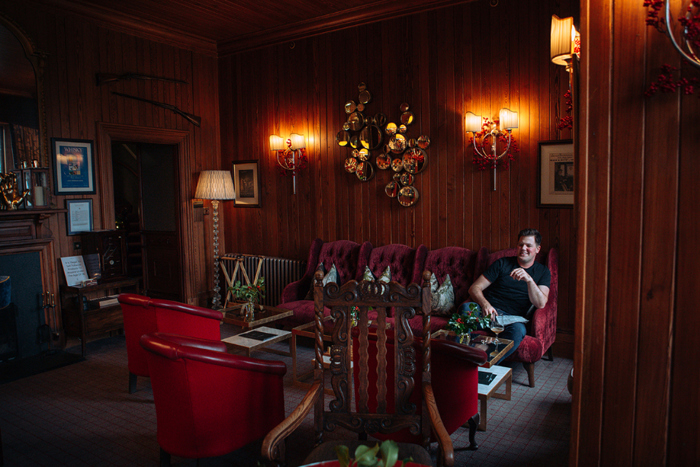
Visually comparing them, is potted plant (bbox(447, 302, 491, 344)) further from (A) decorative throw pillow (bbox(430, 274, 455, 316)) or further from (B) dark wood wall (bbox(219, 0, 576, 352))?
(B) dark wood wall (bbox(219, 0, 576, 352))

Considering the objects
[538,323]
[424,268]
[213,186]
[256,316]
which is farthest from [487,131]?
[213,186]

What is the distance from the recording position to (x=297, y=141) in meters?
5.89

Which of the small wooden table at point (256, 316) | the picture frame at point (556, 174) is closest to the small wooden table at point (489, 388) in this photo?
the picture frame at point (556, 174)

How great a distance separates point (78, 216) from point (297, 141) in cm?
259

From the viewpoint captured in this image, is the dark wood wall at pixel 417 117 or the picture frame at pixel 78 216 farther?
the picture frame at pixel 78 216

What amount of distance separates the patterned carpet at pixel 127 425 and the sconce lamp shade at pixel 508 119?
2204 mm

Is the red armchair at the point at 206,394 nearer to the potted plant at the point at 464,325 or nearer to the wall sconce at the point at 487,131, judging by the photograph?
the potted plant at the point at 464,325

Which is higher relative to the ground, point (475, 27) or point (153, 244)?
point (475, 27)

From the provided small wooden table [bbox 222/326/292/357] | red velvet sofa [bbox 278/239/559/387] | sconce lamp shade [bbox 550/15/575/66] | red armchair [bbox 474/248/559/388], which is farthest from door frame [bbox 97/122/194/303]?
sconce lamp shade [bbox 550/15/575/66]

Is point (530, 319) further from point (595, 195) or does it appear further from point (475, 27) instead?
point (475, 27)

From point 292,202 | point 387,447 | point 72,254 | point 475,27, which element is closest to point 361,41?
point 475,27

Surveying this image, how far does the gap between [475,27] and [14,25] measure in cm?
451

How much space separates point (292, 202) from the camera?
6105mm

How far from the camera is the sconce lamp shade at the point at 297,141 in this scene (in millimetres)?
5879
